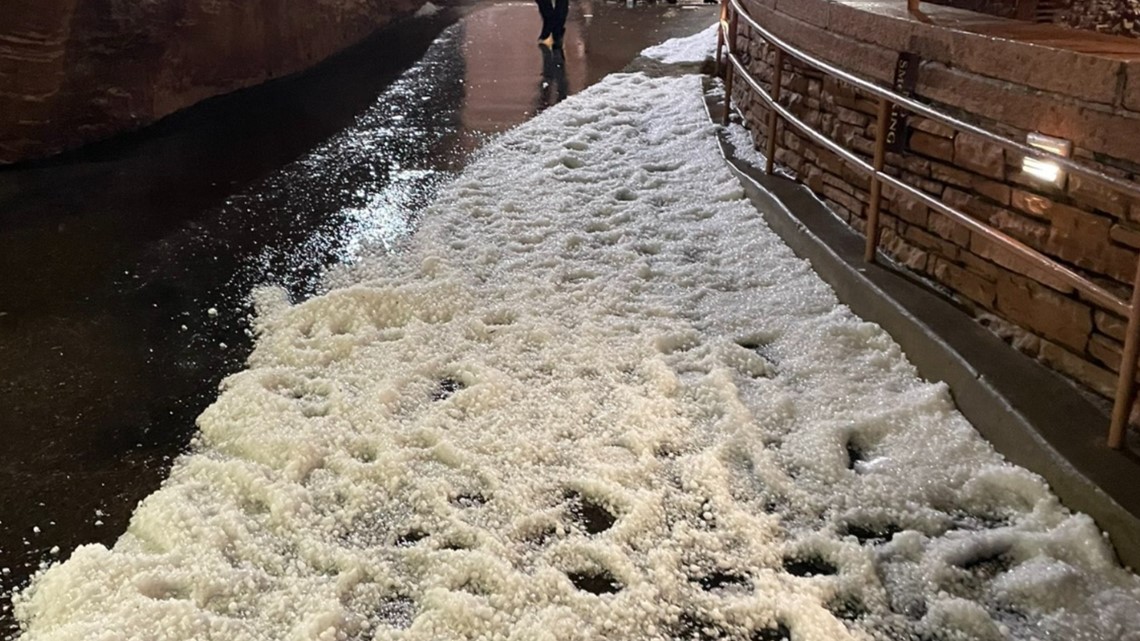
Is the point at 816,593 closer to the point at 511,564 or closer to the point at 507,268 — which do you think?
the point at 511,564

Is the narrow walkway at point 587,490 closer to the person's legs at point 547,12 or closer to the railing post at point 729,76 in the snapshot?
the railing post at point 729,76

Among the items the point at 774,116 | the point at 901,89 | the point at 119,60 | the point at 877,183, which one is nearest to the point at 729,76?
the point at 774,116

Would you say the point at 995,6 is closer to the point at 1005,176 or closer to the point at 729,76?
the point at 729,76

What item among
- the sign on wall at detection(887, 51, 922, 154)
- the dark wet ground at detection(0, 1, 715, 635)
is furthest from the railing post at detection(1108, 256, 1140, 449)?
the dark wet ground at detection(0, 1, 715, 635)

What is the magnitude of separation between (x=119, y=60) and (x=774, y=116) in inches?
197

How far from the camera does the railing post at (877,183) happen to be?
398 centimetres

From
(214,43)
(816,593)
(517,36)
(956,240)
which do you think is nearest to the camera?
(816,593)

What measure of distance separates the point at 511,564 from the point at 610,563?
29 cm

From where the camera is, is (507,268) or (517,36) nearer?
(507,268)

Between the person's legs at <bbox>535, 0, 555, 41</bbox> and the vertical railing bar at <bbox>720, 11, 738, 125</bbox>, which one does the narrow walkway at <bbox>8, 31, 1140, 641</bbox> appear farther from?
the person's legs at <bbox>535, 0, 555, 41</bbox>

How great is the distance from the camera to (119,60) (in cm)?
716

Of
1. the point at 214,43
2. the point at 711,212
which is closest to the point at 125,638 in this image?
the point at 711,212

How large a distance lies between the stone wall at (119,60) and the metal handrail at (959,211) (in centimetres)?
471

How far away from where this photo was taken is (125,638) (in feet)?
8.00
